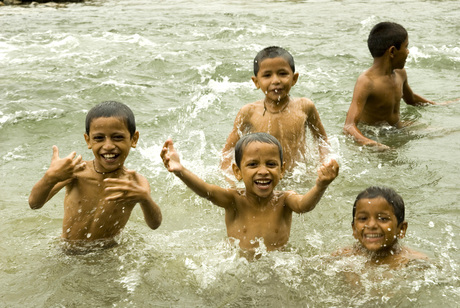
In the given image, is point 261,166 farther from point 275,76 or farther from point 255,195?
point 275,76

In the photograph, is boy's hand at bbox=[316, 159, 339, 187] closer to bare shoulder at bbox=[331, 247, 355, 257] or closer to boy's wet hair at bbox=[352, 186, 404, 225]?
boy's wet hair at bbox=[352, 186, 404, 225]

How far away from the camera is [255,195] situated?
4137mm

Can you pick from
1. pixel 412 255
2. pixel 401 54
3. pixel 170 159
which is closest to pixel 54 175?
pixel 170 159

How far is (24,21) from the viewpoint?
15.4 m

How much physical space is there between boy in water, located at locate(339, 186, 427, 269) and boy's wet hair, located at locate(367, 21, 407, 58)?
113 inches

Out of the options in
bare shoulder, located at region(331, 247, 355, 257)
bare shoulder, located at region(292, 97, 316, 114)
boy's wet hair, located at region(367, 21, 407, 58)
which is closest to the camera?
bare shoulder, located at region(331, 247, 355, 257)

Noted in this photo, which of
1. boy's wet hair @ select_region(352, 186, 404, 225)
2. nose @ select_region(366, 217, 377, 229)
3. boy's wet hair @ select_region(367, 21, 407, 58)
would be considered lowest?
nose @ select_region(366, 217, 377, 229)

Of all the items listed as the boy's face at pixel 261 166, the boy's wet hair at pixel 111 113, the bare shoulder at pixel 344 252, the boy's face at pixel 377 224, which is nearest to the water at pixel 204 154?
the bare shoulder at pixel 344 252

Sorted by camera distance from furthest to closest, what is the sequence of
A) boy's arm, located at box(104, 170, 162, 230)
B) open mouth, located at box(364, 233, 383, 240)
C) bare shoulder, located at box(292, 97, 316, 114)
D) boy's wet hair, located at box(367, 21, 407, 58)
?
boy's wet hair, located at box(367, 21, 407, 58) → bare shoulder, located at box(292, 97, 316, 114) → open mouth, located at box(364, 233, 383, 240) → boy's arm, located at box(104, 170, 162, 230)

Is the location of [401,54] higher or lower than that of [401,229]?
higher

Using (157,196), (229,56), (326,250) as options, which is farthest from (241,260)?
(229,56)

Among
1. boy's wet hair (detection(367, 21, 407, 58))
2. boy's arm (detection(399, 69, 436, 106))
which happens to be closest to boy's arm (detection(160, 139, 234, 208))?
boy's wet hair (detection(367, 21, 407, 58))

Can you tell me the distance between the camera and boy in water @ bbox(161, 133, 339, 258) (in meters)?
3.89

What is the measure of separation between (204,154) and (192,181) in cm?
251
